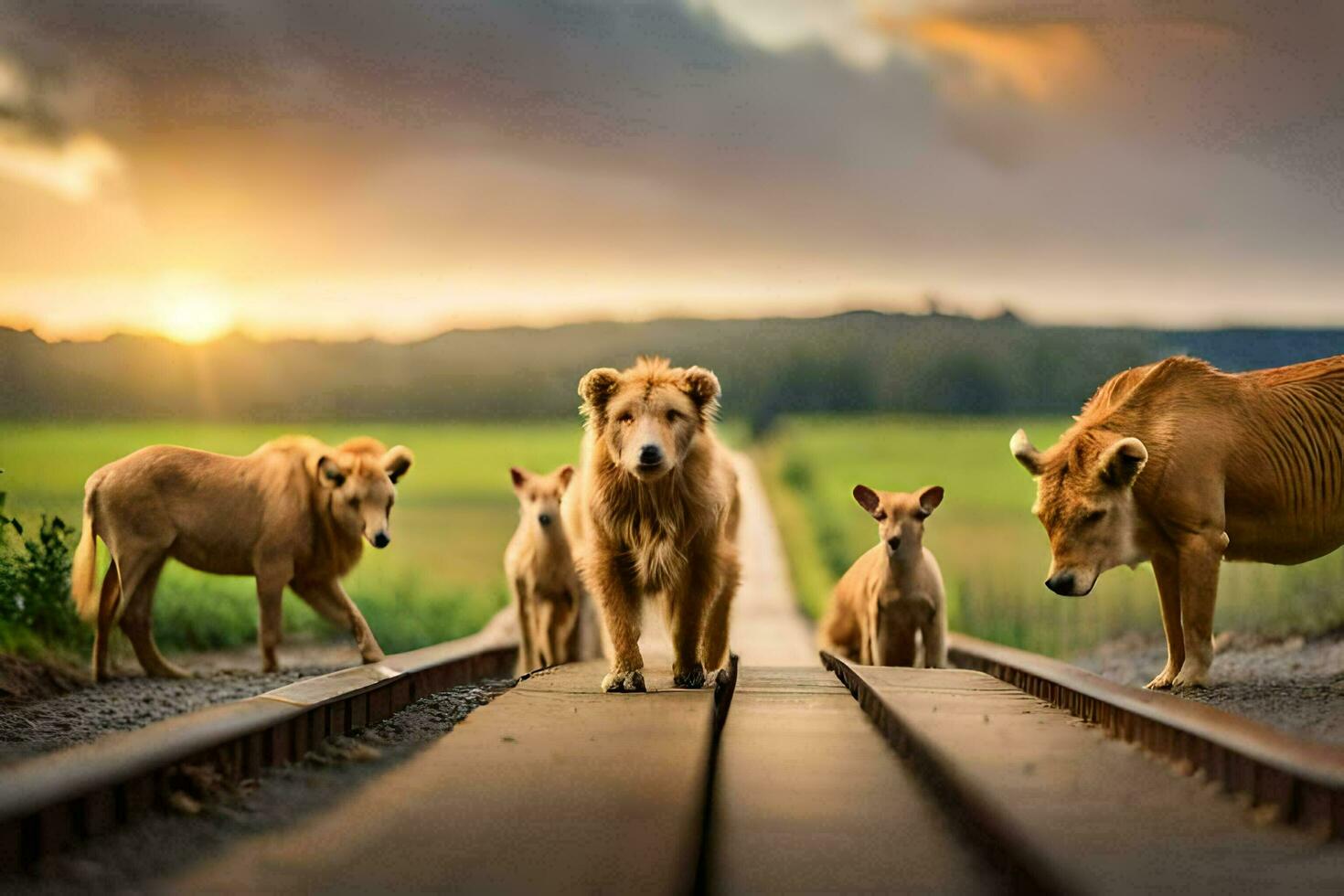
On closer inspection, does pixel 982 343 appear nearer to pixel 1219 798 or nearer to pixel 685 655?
pixel 685 655

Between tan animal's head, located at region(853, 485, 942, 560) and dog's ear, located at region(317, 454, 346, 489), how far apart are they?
2.78 m

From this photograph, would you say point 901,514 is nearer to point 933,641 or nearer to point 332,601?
point 933,641

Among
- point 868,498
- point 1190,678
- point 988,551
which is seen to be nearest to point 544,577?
point 868,498

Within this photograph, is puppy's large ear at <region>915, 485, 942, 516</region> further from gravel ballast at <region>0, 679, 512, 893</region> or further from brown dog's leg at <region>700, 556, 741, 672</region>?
gravel ballast at <region>0, 679, 512, 893</region>

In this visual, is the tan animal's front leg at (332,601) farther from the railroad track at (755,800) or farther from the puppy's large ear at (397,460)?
the railroad track at (755,800)

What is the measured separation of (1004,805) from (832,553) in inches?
673

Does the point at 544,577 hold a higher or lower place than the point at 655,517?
lower

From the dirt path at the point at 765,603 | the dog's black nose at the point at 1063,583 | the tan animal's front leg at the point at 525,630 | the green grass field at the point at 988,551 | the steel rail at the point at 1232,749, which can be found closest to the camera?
the steel rail at the point at 1232,749

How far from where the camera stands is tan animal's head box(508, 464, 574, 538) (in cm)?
784

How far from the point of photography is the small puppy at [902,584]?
23.7 feet

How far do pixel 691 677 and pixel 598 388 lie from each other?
1156mm

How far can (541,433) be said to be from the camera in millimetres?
16109

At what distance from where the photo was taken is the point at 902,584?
7.29 meters

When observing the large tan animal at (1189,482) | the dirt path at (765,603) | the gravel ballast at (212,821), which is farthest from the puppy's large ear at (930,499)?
the dirt path at (765,603)
